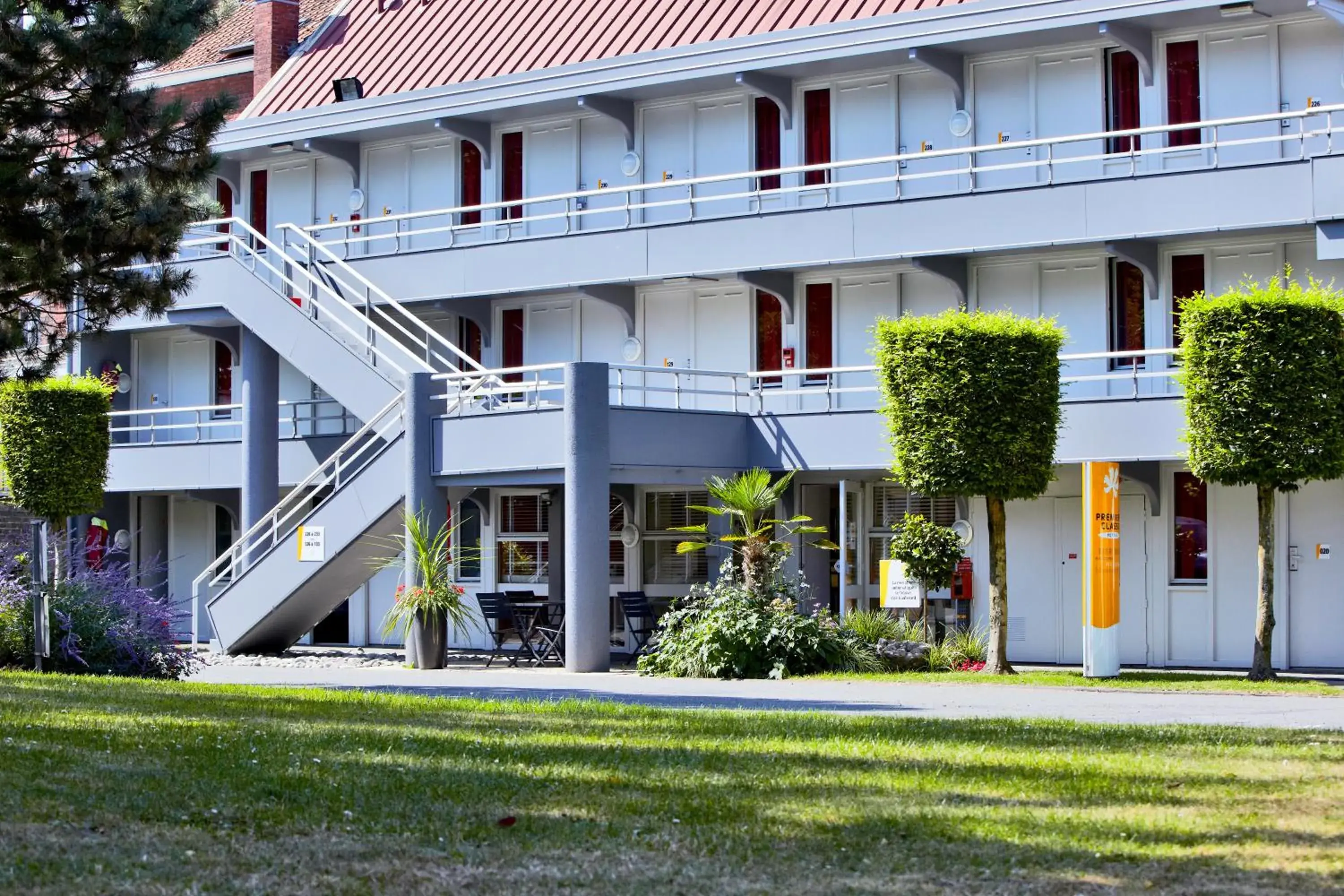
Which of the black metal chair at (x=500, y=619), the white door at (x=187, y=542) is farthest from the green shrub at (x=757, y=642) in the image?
the white door at (x=187, y=542)

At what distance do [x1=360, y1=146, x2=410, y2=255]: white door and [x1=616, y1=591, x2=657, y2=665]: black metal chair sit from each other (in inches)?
336

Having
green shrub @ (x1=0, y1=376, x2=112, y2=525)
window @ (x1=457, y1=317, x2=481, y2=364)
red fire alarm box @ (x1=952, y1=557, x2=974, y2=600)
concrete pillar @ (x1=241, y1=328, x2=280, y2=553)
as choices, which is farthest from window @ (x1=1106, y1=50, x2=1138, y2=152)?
green shrub @ (x1=0, y1=376, x2=112, y2=525)

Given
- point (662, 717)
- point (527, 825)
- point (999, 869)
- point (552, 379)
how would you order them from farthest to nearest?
point (552, 379) < point (662, 717) < point (527, 825) < point (999, 869)

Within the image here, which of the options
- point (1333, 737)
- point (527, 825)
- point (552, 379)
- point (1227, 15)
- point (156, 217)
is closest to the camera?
point (527, 825)

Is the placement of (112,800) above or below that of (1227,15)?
below

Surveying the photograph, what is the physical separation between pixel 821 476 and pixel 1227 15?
28.2ft

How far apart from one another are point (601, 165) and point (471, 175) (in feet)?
9.28

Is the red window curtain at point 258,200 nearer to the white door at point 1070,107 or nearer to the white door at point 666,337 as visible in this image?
the white door at point 666,337

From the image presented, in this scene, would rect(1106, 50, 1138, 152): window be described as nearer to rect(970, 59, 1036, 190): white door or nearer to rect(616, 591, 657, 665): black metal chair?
rect(970, 59, 1036, 190): white door

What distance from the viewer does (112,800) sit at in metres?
9.82

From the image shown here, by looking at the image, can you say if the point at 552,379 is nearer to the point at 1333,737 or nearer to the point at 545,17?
the point at 545,17

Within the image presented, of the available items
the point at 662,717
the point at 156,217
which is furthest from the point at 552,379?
the point at 662,717

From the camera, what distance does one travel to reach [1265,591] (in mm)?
21906

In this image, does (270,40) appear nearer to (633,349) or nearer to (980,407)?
(633,349)
